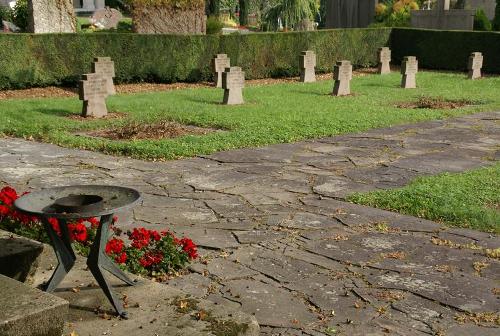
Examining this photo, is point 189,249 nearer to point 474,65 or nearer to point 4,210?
point 4,210

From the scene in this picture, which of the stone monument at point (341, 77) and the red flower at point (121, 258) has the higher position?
the stone monument at point (341, 77)

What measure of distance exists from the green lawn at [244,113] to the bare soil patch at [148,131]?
1.42ft

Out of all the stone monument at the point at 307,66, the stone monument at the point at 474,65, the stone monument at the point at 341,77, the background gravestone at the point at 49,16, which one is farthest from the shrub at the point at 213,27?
the stone monument at the point at 341,77

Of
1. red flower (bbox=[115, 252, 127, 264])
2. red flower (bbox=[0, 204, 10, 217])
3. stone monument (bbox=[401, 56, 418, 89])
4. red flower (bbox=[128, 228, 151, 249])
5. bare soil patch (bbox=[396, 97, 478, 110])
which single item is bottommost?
red flower (bbox=[115, 252, 127, 264])

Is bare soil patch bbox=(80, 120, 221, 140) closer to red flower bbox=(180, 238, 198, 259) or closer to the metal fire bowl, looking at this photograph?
red flower bbox=(180, 238, 198, 259)

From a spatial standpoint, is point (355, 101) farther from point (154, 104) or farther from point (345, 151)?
point (345, 151)

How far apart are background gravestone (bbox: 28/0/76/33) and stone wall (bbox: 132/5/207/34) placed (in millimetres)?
2137

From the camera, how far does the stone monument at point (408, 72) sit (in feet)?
62.4

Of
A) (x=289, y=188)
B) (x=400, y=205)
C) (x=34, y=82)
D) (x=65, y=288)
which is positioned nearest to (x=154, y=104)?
(x=34, y=82)

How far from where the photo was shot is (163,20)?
2298cm

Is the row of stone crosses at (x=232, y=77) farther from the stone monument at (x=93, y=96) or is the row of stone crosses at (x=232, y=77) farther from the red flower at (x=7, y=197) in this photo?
the red flower at (x=7, y=197)

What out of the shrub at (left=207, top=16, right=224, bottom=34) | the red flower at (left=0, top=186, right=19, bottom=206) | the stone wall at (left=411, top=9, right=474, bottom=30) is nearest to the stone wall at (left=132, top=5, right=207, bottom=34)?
the shrub at (left=207, top=16, right=224, bottom=34)

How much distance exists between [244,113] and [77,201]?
32.6ft

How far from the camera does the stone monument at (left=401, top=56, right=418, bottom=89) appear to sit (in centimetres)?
1903
